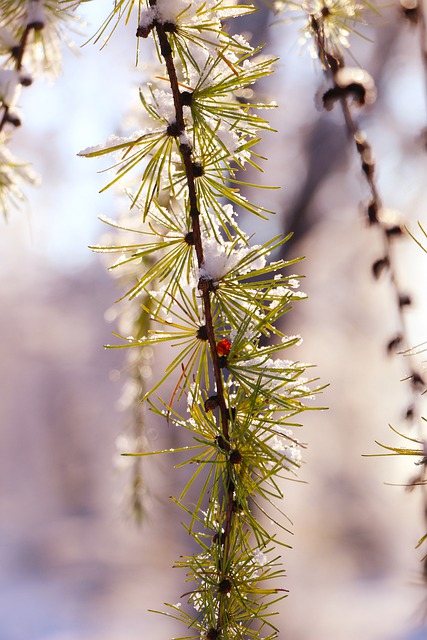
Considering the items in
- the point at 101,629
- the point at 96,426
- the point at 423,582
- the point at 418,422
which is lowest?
the point at 101,629

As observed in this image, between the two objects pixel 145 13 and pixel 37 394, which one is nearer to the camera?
pixel 145 13

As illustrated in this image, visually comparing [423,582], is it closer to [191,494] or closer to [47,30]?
[47,30]

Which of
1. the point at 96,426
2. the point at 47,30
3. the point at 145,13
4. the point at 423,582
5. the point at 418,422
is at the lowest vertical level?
the point at 423,582

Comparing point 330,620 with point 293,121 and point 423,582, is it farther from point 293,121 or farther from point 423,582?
point 423,582

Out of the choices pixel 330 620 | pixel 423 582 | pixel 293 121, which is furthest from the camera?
pixel 330 620

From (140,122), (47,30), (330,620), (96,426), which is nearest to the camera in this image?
(47,30)

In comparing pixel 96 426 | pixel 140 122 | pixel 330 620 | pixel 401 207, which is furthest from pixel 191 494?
pixel 96 426

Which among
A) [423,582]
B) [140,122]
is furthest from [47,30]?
[423,582]

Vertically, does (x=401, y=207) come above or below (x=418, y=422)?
above

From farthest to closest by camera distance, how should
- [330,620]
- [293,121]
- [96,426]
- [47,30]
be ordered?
[96,426]
[330,620]
[293,121]
[47,30]
